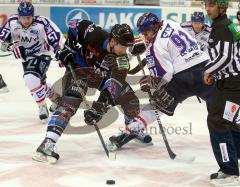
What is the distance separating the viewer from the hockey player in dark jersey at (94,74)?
4.27 metres

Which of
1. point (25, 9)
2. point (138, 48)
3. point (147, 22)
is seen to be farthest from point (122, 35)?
point (25, 9)

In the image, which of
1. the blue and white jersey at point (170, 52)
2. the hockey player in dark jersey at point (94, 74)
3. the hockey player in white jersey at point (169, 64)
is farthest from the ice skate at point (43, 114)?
the blue and white jersey at point (170, 52)

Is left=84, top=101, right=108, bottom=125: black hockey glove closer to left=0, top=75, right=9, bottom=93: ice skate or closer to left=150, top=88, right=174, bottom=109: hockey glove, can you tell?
left=150, top=88, right=174, bottom=109: hockey glove

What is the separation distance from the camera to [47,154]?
4.24 m

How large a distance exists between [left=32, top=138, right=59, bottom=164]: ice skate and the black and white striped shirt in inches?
56.5

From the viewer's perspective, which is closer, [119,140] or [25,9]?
[119,140]

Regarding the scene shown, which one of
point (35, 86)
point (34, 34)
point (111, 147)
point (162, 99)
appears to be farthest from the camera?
point (34, 34)

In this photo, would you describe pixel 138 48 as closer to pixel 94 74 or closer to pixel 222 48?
pixel 94 74

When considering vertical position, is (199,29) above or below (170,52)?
below

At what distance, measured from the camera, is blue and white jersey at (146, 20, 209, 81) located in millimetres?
4246

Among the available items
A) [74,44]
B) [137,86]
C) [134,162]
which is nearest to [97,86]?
[74,44]

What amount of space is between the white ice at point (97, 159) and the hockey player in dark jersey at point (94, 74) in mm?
216

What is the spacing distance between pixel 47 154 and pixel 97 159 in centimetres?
45

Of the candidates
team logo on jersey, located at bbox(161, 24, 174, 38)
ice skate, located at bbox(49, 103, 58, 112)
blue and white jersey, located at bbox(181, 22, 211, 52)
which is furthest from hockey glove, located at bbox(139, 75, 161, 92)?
blue and white jersey, located at bbox(181, 22, 211, 52)
